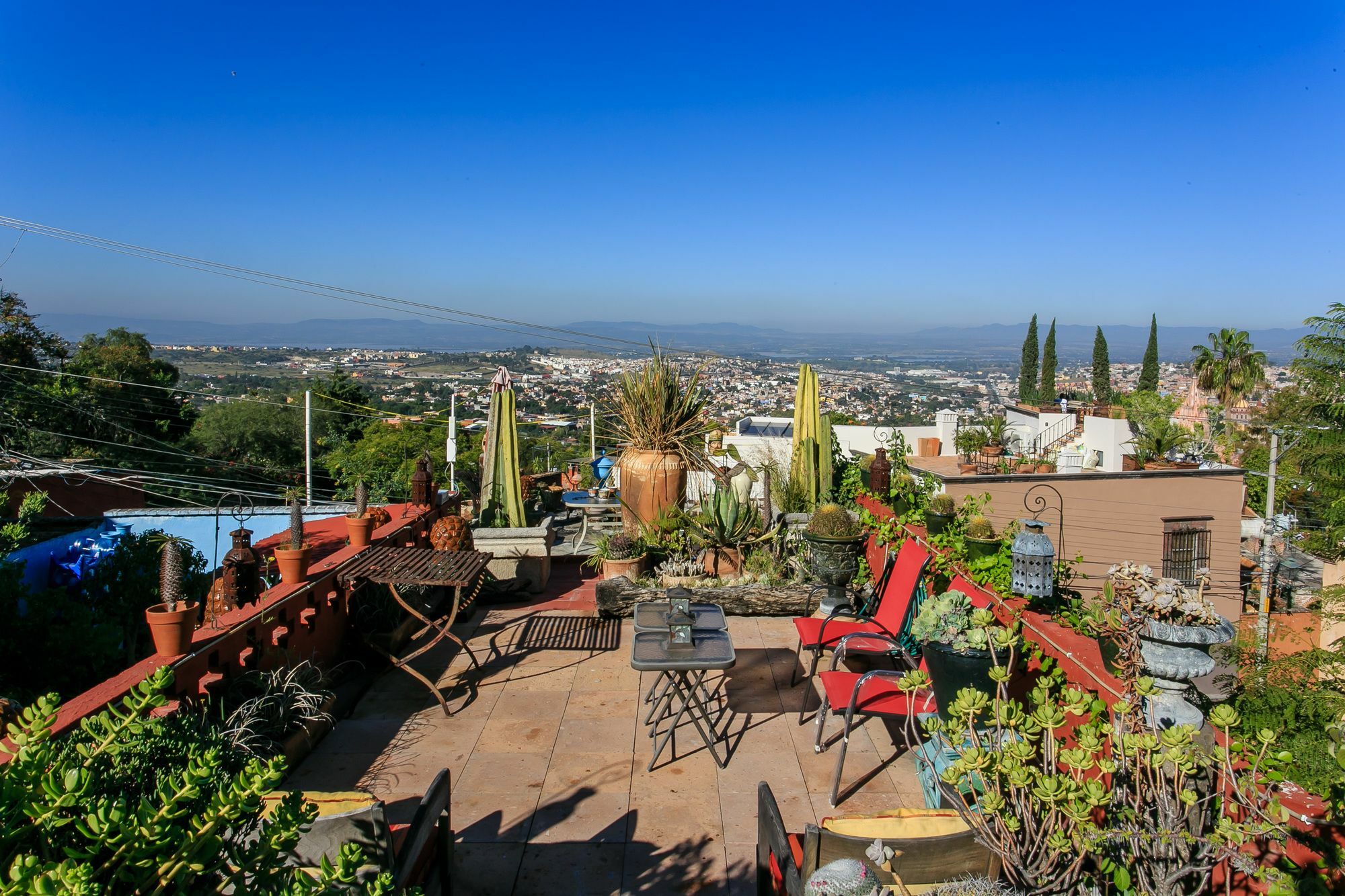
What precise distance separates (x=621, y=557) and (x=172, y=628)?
10.9 feet

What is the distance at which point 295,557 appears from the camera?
4.05 metres

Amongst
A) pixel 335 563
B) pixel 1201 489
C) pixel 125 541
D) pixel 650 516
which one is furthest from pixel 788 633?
pixel 1201 489

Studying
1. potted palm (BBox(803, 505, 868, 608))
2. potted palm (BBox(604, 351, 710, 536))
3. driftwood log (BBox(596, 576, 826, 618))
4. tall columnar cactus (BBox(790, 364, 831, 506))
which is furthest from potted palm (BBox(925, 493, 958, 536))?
potted palm (BBox(604, 351, 710, 536))

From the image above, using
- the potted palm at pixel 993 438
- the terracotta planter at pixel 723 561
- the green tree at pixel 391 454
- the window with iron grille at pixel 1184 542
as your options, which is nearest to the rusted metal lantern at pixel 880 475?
the terracotta planter at pixel 723 561

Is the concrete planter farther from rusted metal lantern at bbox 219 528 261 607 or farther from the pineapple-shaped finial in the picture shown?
the pineapple-shaped finial

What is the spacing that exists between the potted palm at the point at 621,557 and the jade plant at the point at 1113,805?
4062 mm

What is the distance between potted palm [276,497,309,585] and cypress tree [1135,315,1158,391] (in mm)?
45533

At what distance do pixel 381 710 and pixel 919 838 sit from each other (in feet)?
10.4

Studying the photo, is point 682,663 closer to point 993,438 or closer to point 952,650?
point 952,650

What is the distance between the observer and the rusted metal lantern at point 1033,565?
10.9 ft

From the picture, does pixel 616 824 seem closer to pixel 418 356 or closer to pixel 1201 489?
pixel 1201 489

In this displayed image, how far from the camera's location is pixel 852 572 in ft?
18.5

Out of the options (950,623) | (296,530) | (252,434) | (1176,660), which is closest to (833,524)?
(950,623)

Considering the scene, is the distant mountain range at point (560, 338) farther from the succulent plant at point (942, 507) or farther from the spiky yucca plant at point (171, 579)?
the spiky yucca plant at point (171, 579)
